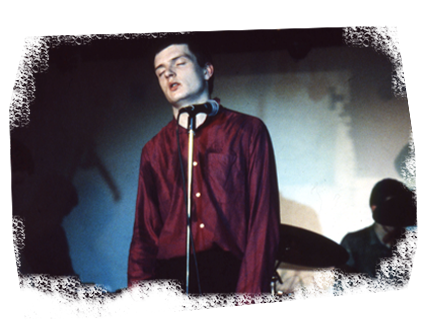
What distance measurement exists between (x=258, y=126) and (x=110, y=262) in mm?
1115

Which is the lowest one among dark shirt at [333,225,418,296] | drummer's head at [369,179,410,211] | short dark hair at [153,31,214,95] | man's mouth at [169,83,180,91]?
dark shirt at [333,225,418,296]

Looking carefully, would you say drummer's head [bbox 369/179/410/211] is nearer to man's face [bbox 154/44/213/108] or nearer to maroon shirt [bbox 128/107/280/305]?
maroon shirt [bbox 128/107/280/305]

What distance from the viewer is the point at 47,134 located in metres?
2.70

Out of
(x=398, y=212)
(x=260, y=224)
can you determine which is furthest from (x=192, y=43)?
(x=398, y=212)

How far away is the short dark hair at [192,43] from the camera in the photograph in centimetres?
275

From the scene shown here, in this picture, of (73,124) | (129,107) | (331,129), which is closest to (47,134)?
(73,124)

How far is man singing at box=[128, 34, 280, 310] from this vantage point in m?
2.63

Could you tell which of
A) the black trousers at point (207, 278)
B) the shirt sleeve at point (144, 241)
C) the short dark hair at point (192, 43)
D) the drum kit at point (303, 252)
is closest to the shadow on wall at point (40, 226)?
the shirt sleeve at point (144, 241)

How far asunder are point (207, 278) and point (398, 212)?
1188 millimetres

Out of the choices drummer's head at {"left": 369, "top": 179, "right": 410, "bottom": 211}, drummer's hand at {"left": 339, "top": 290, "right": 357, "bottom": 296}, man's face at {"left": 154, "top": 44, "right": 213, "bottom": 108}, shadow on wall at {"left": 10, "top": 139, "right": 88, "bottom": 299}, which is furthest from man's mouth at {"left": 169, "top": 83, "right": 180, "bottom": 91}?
drummer's hand at {"left": 339, "top": 290, "right": 357, "bottom": 296}

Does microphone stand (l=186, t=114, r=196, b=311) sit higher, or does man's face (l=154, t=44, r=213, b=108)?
man's face (l=154, t=44, r=213, b=108)

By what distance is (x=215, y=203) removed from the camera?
2658 millimetres

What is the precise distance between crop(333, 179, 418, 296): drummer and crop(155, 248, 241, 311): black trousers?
0.64 m

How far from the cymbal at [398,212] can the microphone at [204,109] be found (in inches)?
43.4
